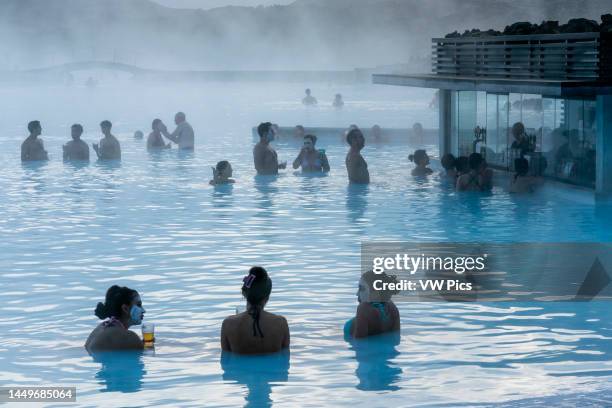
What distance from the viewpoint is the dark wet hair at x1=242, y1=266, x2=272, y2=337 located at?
905 cm

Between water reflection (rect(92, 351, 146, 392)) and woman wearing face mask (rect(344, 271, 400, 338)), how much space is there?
193 cm

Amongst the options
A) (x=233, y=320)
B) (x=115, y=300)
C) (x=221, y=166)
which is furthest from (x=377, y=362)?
(x=221, y=166)

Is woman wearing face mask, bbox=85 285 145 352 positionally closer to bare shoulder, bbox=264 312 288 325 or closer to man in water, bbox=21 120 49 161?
bare shoulder, bbox=264 312 288 325

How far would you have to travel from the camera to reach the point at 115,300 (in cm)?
958

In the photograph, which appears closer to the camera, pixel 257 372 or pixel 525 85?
pixel 257 372

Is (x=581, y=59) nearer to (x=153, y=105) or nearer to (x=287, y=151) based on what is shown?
(x=287, y=151)

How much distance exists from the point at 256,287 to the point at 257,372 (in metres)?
0.78

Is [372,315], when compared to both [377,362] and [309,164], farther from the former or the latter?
[309,164]

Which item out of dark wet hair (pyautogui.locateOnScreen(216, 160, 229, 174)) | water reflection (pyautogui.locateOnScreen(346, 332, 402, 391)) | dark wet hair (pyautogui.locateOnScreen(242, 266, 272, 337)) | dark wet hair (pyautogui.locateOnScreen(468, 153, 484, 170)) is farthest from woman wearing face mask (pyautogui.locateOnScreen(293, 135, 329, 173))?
dark wet hair (pyautogui.locateOnScreen(242, 266, 272, 337))

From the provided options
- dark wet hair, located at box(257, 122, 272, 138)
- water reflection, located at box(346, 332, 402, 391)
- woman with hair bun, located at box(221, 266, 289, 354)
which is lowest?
water reflection, located at box(346, 332, 402, 391)

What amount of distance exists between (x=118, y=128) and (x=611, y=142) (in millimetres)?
30878

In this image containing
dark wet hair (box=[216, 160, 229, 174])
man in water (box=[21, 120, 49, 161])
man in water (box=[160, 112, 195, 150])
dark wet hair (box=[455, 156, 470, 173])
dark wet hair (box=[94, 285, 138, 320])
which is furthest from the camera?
man in water (box=[160, 112, 195, 150])

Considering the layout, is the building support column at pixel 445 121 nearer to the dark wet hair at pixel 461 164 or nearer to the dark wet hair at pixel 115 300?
the dark wet hair at pixel 461 164

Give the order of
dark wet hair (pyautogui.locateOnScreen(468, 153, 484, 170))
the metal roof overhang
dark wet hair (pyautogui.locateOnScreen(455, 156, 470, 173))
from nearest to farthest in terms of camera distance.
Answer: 1. the metal roof overhang
2. dark wet hair (pyautogui.locateOnScreen(468, 153, 484, 170))
3. dark wet hair (pyautogui.locateOnScreen(455, 156, 470, 173))
